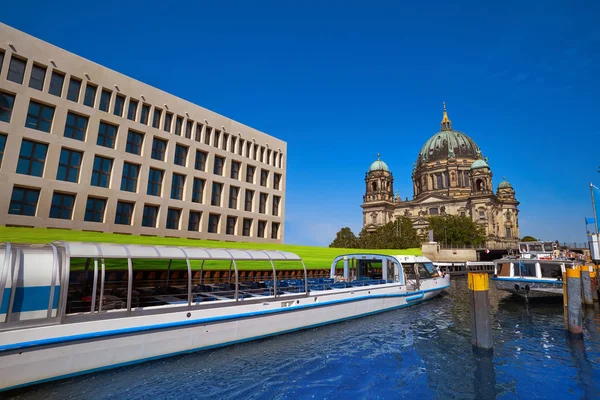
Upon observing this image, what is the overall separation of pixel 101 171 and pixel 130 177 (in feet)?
8.74

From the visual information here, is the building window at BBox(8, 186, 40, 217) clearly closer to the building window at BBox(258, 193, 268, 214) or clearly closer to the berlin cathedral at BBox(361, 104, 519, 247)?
the building window at BBox(258, 193, 268, 214)

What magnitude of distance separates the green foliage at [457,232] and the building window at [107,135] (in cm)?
8139

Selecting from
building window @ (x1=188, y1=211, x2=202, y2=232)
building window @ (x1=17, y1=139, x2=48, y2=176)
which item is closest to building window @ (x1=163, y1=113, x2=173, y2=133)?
→ building window @ (x1=188, y1=211, x2=202, y2=232)

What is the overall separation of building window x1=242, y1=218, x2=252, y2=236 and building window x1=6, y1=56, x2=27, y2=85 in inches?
1015

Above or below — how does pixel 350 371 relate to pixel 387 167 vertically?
below

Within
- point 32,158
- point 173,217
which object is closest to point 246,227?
point 173,217

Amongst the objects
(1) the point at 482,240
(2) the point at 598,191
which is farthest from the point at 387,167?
(2) the point at 598,191

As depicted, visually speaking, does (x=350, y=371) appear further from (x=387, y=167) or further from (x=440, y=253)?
(x=387, y=167)

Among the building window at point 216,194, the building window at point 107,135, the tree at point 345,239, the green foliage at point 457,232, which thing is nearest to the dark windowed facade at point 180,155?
the building window at point 216,194

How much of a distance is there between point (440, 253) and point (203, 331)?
241 feet

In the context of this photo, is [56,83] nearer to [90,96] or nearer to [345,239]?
[90,96]

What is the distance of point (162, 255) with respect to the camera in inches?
480

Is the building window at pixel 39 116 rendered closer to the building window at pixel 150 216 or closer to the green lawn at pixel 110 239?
the green lawn at pixel 110 239

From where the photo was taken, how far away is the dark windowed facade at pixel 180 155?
3653cm
